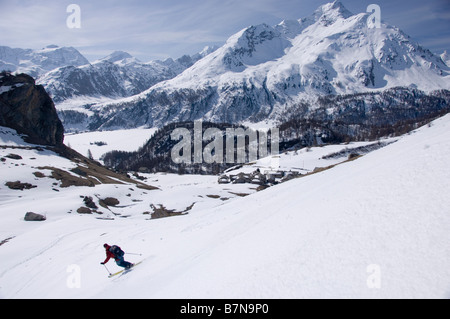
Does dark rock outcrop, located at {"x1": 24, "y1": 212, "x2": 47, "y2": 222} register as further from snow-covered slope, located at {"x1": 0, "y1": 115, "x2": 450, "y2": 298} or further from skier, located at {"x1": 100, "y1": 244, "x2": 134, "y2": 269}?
skier, located at {"x1": 100, "y1": 244, "x2": 134, "y2": 269}

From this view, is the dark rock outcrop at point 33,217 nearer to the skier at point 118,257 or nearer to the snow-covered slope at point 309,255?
the snow-covered slope at point 309,255

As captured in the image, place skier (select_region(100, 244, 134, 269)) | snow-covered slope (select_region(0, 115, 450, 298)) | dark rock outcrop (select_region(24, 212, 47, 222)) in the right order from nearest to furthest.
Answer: snow-covered slope (select_region(0, 115, 450, 298)) → skier (select_region(100, 244, 134, 269)) → dark rock outcrop (select_region(24, 212, 47, 222))

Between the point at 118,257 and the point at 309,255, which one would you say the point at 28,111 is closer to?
the point at 118,257

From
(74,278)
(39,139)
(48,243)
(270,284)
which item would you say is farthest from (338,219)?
(39,139)

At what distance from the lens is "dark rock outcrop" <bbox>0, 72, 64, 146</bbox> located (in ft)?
340

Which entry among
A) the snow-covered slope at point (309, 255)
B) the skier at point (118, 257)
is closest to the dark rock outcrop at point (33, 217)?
the snow-covered slope at point (309, 255)

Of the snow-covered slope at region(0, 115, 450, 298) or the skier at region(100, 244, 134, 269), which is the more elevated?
the snow-covered slope at region(0, 115, 450, 298)

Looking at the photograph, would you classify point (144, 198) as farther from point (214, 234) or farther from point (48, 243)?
point (214, 234)

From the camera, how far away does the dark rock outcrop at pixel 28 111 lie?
104 meters

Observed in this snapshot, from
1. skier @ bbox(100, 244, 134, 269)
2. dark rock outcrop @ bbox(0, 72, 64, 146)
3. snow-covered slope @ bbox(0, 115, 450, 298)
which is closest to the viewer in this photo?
snow-covered slope @ bbox(0, 115, 450, 298)

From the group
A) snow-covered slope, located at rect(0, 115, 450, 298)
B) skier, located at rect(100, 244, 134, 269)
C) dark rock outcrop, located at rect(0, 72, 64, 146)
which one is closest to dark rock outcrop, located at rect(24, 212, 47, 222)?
snow-covered slope, located at rect(0, 115, 450, 298)

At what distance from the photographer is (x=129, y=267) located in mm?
16750

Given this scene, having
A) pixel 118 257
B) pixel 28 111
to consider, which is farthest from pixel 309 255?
pixel 28 111
